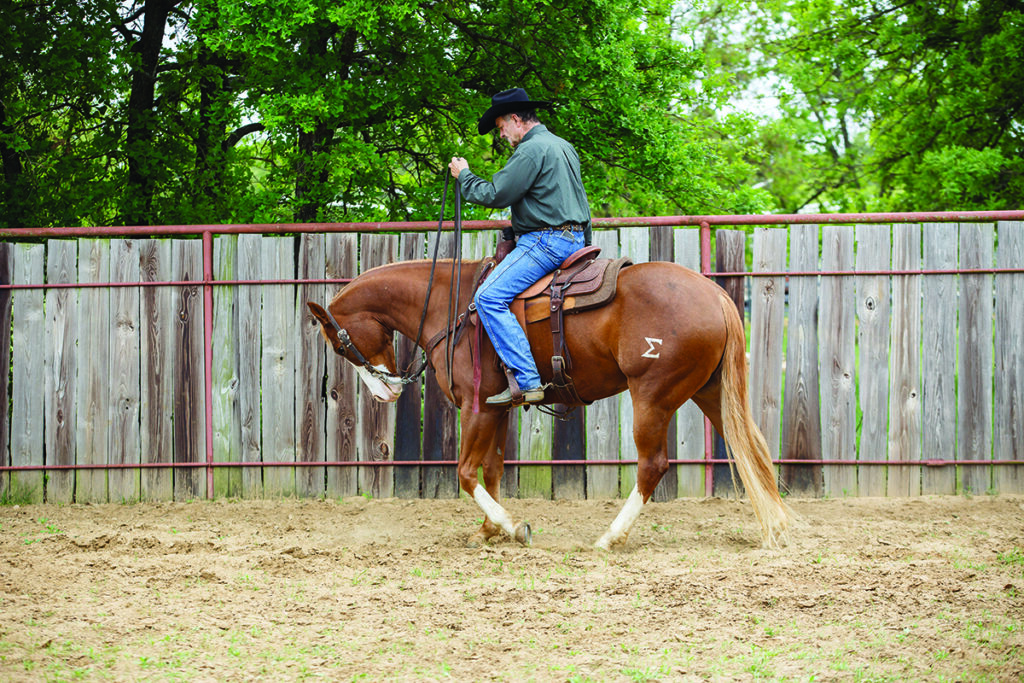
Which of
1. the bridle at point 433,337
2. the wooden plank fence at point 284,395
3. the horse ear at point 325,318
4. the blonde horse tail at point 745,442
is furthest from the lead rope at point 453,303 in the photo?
the blonde horse tail at point 745,442

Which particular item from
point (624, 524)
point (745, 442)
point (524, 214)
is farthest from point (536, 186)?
point (624, 524)

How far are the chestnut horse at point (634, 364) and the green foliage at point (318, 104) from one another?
2.59 meters

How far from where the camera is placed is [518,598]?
177 inches

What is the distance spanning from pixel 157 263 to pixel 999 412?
6645mm

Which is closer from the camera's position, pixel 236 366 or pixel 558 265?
pixel 558 265

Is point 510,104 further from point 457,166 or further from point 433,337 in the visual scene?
point 433,337

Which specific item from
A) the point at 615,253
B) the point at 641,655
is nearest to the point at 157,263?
the point at 615,253

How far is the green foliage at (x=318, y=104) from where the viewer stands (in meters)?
8.37

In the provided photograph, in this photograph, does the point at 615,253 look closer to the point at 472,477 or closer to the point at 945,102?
the point at 472,477

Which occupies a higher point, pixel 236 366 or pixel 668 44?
pixel 668 44

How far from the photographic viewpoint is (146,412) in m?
7.32

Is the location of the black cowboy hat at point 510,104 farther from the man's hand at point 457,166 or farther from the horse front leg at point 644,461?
the horse front leg at point 644,461

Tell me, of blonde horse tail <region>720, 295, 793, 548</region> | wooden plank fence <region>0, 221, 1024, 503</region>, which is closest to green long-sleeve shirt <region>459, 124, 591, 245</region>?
blonde horse tail <region>720, 295, 793, 548</region>

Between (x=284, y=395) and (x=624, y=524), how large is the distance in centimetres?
311
